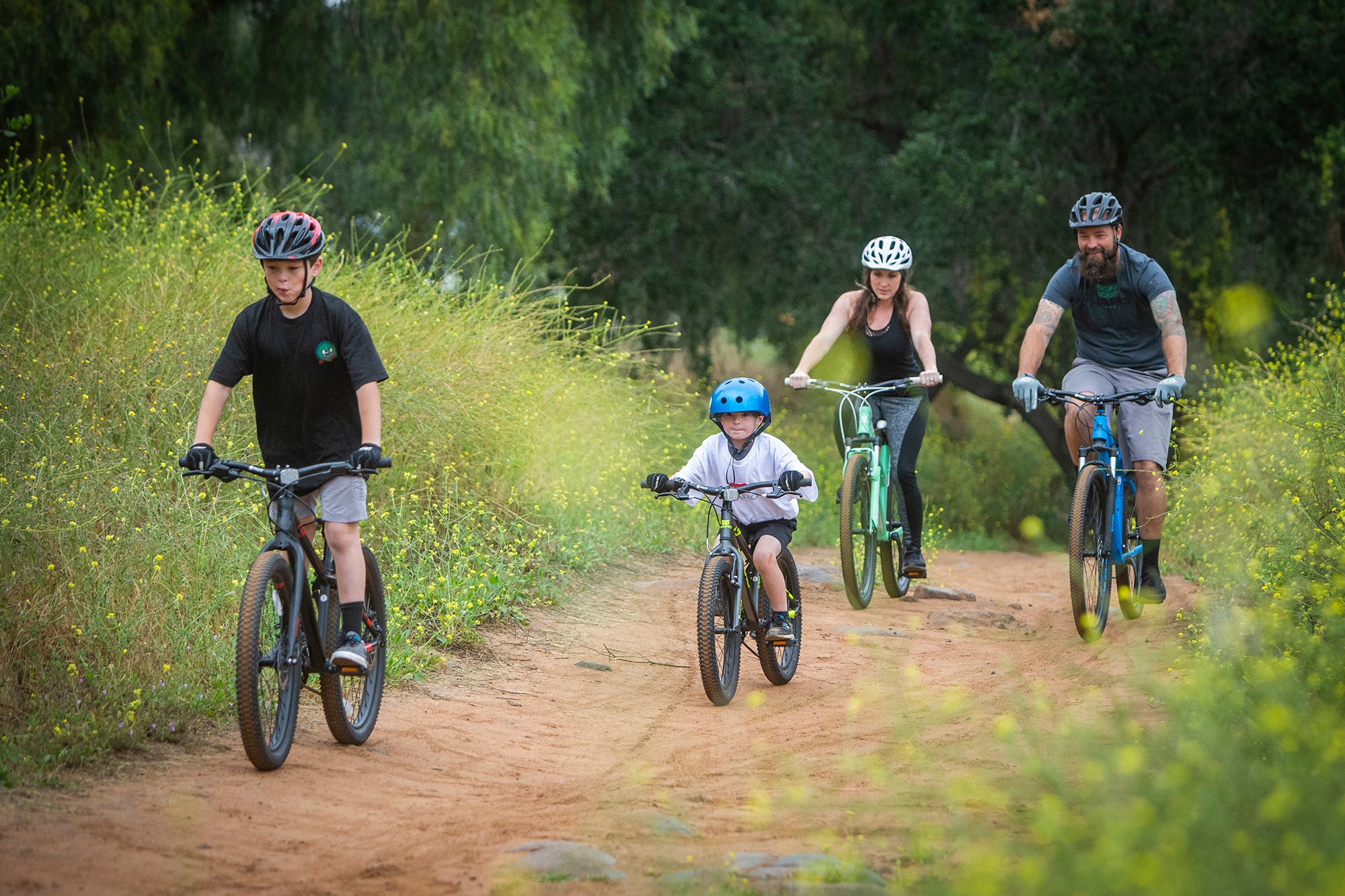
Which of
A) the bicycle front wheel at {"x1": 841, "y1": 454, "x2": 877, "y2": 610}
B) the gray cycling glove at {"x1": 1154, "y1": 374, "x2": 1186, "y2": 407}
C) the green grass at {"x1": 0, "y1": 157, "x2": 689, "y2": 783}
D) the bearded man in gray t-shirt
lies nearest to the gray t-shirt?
the bearded man in gray t-shirt

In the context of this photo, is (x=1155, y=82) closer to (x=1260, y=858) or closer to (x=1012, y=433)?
(x=1012, y=433)

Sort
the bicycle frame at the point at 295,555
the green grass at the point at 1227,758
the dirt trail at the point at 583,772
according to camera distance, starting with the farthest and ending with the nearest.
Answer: the bicycle frame at the point at 295,555 < the dirt trail at the point at 583,772 < the green grass at the point at 1227,758

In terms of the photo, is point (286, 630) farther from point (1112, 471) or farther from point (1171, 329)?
point (1171, 329)

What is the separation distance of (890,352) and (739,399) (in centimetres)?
269

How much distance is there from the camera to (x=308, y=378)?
5.75m

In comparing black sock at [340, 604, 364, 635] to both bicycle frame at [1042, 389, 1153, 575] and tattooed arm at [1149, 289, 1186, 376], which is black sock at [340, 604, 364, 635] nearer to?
bicycle frame at [1042, 389, 1153, 575]

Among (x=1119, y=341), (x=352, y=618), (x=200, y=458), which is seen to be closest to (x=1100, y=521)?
(x=1119, y=341)

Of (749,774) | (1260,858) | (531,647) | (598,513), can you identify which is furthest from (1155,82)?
(1260,858)

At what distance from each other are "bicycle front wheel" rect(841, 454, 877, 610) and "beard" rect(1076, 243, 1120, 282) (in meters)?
1.91

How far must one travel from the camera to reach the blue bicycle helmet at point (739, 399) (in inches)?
273

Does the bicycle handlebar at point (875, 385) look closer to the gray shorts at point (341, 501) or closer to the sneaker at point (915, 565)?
the sneaker at point (915, 565)

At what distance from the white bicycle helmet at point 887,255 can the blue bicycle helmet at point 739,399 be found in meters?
2.40

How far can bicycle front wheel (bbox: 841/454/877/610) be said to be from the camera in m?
8.97

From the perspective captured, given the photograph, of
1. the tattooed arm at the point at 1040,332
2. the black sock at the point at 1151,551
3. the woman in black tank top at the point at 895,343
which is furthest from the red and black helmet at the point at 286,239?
the black sock at the point at 1151,551
